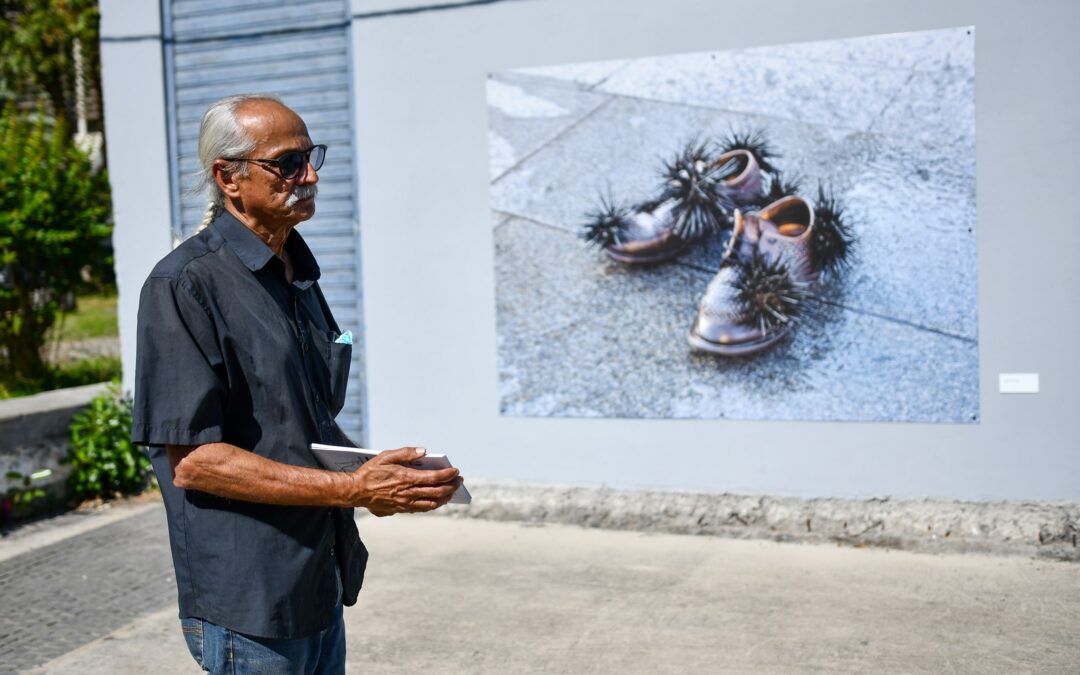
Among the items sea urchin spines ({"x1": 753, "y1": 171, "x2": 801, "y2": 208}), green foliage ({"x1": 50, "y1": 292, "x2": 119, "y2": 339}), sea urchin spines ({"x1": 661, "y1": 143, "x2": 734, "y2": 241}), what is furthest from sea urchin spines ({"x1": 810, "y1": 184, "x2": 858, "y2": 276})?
green foliage ({"x1": 50, "y1": 292, "x2": 119, "y2": 339})

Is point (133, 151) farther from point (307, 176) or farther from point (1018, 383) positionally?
point (1018, 383)

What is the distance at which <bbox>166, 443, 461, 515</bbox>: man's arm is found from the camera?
90.1 inches

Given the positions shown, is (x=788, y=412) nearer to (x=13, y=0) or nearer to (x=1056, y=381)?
(x=1056, y=381)

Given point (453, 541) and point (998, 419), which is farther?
point (453, 541)

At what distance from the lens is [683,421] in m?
6.34

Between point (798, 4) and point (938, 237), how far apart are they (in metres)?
1.46

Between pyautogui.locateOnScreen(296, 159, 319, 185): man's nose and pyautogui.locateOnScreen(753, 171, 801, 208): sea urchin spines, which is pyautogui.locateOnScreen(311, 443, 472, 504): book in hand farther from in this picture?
pyautogui.locateOnScreen(753, 171, 801, 208): sea urchin spines

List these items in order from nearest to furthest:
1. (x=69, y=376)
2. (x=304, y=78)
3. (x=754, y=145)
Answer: (x=754, y=145)
(x=304, y=78)
(x=69, y=376)

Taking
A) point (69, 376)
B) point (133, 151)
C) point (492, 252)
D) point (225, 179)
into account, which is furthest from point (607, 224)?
point (69, 376)

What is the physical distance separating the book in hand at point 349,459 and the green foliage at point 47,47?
1811 centimetres

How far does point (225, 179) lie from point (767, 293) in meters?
4.04

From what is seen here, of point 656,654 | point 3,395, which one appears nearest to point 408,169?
point 656,654

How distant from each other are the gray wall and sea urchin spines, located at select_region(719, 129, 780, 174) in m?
0.50

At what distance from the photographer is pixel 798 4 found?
5918mm
